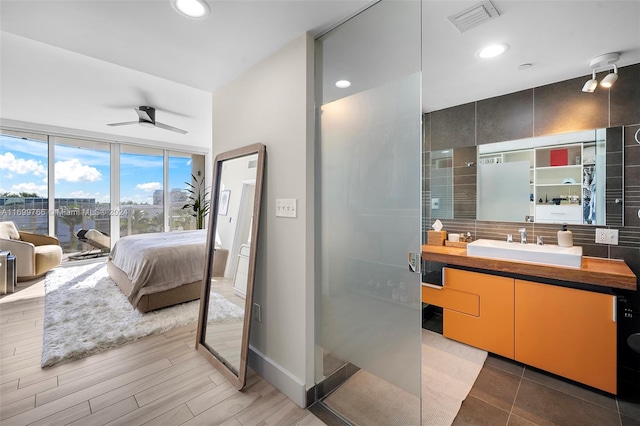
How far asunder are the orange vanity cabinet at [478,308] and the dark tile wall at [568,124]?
2.20 feet

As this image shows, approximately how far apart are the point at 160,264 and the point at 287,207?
217 centimetres

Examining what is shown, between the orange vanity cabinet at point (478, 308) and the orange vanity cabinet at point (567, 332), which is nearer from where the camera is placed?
the orange vanity cabinet at point (567, 332)

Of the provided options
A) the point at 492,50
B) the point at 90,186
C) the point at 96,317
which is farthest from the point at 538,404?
the point at 90,186

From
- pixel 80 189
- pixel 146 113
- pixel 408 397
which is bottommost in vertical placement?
pixel 408 397

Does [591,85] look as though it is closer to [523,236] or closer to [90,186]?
[523,236]

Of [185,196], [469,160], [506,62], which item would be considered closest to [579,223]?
[469,160]

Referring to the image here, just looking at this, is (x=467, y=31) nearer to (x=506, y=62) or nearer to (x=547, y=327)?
(x=506, y=62)

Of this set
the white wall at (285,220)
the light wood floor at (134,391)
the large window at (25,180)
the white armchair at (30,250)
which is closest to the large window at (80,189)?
the large window at (25,180)

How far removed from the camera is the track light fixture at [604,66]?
6.44 feet

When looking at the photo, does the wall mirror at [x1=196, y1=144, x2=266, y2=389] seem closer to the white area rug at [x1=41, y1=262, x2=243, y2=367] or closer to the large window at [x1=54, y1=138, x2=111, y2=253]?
the white area rug at [x1=41, y1=262, x2=243, y2=367]

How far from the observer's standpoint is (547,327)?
2.07 m

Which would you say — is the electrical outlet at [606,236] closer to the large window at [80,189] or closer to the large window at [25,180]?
the large window at [80,189]

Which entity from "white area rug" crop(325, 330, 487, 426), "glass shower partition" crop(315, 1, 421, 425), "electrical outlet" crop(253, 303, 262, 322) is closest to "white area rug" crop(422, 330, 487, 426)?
"white area rug" crop(325, 330, 487, 426)

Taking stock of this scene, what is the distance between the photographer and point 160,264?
3.19 meters
